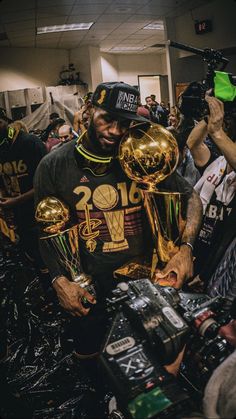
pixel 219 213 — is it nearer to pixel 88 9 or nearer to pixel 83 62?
pixel 88 9

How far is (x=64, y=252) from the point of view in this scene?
1.46 meters

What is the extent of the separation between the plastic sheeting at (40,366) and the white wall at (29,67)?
9.75 metres

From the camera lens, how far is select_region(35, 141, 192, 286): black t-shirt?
153 cm

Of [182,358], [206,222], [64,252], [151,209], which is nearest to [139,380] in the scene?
[182,358]

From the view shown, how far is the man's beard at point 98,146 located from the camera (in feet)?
4.89

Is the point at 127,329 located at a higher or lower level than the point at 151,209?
lower

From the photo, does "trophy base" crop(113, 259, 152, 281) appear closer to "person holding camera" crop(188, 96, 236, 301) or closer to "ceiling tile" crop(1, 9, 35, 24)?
"person holding camera" crop(188, 96, 236, 301)

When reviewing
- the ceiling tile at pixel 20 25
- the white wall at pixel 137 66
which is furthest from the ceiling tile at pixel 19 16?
the white wall at pixel 137 66

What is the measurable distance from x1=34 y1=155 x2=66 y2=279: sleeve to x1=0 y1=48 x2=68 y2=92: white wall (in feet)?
34.4

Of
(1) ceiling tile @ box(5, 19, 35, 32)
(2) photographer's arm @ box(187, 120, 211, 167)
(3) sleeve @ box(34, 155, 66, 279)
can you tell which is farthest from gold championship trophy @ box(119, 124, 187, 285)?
(1) ceiling tile @ box(5, 19, 35, 32)

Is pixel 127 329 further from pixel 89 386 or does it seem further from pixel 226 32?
pixel 226 32

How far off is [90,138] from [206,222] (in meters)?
0.88

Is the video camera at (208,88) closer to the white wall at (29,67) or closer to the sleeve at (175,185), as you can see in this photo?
the sleeve at (175,185)

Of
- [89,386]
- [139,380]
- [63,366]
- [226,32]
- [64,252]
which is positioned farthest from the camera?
[226,32]
